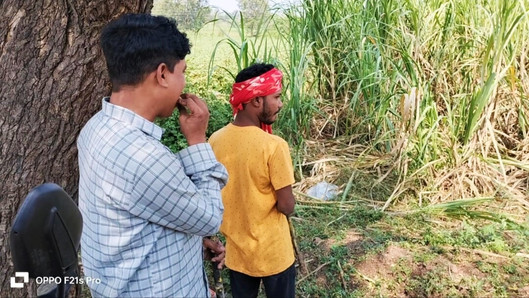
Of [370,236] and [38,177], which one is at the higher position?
[38,177]

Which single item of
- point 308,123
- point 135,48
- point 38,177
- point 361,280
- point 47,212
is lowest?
point 361,280

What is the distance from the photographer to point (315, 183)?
401 cm

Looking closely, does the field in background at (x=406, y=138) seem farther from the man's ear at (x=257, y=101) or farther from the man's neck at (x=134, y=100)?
the man's neck at (x=134, y=100)

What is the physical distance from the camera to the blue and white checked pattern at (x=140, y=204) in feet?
3.65

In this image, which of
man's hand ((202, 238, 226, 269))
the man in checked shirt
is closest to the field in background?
man's hand ((202, 238, 226, 269))

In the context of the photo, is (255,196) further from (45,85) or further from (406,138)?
(406,138)

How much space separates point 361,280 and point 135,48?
2100 mm

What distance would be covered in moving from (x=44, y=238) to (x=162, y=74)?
490mm

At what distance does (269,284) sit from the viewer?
76.9 inches

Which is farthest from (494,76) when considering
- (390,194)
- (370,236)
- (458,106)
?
(370,236)

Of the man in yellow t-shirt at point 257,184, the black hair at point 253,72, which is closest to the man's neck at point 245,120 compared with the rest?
the man in yellow t-shirt at point 257,184

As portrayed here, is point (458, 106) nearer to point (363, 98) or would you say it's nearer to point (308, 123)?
point (363, 98)

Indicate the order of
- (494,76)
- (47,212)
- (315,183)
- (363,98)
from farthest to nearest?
(363,98) → (315,183) → (494,76) → (47,212)

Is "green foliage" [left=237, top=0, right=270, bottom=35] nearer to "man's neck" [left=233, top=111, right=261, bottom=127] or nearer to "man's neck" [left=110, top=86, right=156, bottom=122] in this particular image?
"man's neck" [left=233, top=111, right=261, bottom=127]
